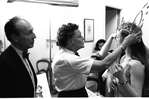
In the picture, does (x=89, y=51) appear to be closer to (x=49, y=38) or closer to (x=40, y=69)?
(x=49, y=38)

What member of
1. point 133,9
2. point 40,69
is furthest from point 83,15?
point 40,69

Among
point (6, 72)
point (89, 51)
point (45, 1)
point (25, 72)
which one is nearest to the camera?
point (6, 72)

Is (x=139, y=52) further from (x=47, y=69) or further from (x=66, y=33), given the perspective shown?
(x=47, y=69)

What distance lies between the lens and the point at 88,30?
4094 millimetres

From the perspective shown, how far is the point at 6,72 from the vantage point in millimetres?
980

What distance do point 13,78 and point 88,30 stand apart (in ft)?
10.8

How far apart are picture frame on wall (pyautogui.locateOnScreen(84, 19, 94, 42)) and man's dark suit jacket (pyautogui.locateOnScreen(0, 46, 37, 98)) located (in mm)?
3060

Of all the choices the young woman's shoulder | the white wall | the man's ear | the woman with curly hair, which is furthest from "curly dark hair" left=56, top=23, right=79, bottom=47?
the white wall

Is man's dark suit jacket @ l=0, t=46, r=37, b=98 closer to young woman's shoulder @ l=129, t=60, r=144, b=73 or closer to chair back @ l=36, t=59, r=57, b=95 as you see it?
young woman's shoulder @ l=129, t=60, r=144, b=73

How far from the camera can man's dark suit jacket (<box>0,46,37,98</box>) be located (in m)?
0.96

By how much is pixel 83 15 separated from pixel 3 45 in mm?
2262

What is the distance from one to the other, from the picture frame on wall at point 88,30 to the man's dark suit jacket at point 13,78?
10.0 feet

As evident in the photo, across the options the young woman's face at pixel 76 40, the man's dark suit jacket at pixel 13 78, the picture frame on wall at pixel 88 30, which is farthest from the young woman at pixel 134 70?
the picture frame on wall at pixel 88 30

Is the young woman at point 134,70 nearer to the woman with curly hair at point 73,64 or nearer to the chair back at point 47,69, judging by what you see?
the woman with curly hair at point 73,64
